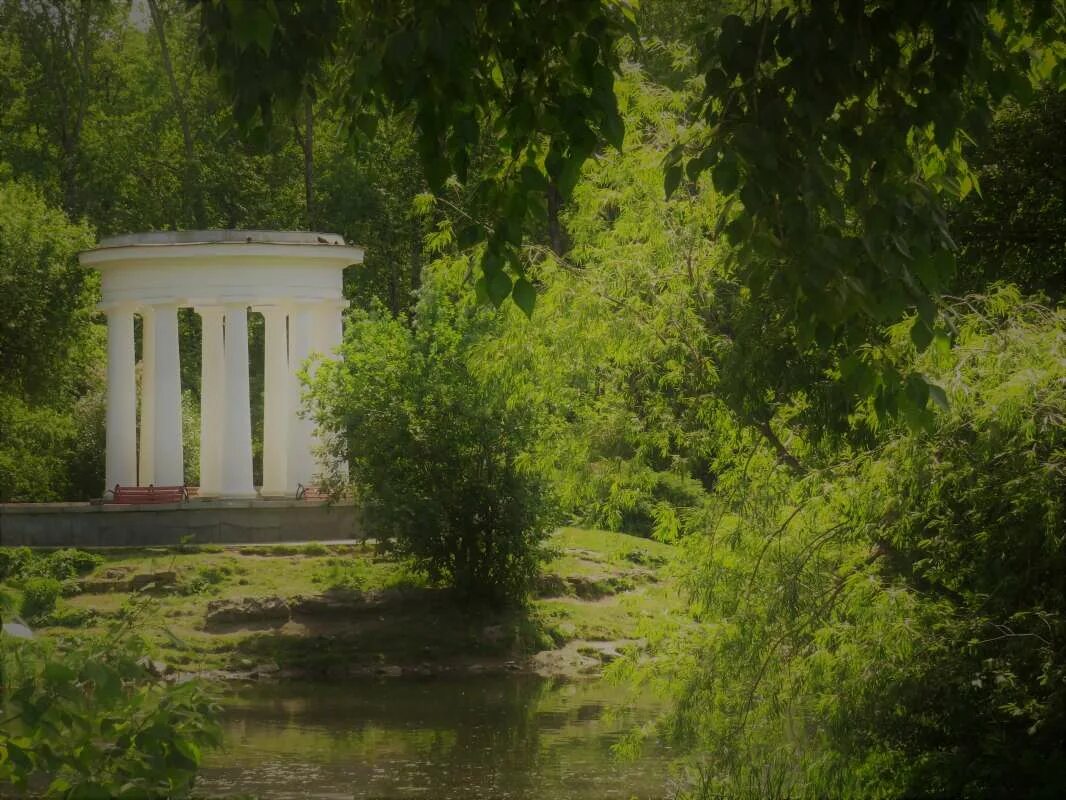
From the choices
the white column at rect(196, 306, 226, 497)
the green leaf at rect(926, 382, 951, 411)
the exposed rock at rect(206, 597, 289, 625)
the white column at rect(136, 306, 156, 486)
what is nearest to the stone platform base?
the white column at rect(196, 306, 226, 497)

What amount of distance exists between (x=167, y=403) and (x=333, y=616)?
9490mm

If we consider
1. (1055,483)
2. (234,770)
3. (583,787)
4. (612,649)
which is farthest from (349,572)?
(1055,483)

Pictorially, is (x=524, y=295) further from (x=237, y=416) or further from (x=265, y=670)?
(x=237, y=416)

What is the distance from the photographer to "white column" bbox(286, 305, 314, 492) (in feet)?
129

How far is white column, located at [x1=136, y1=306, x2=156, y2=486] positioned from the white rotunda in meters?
0.04

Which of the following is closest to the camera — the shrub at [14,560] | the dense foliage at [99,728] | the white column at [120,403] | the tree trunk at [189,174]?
the dense foliage at [99,728]

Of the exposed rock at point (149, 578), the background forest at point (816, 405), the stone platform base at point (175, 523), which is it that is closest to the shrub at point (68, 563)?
the exposed rock at point (149, 578)

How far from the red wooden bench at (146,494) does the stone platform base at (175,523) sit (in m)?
1.02

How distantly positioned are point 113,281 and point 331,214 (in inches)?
612

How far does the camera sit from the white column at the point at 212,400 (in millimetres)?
38969

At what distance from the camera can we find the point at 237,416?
3891 cm

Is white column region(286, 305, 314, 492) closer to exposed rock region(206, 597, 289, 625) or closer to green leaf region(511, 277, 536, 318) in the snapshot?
exposed rock region(206, 597, 289, 625)

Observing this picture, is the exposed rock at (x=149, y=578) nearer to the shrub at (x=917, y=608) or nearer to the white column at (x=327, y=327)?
the white column at (x=327, y=327)

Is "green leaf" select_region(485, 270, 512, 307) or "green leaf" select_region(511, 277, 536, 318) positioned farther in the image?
"green leaf" select_region(485, 270, 512, 307)
